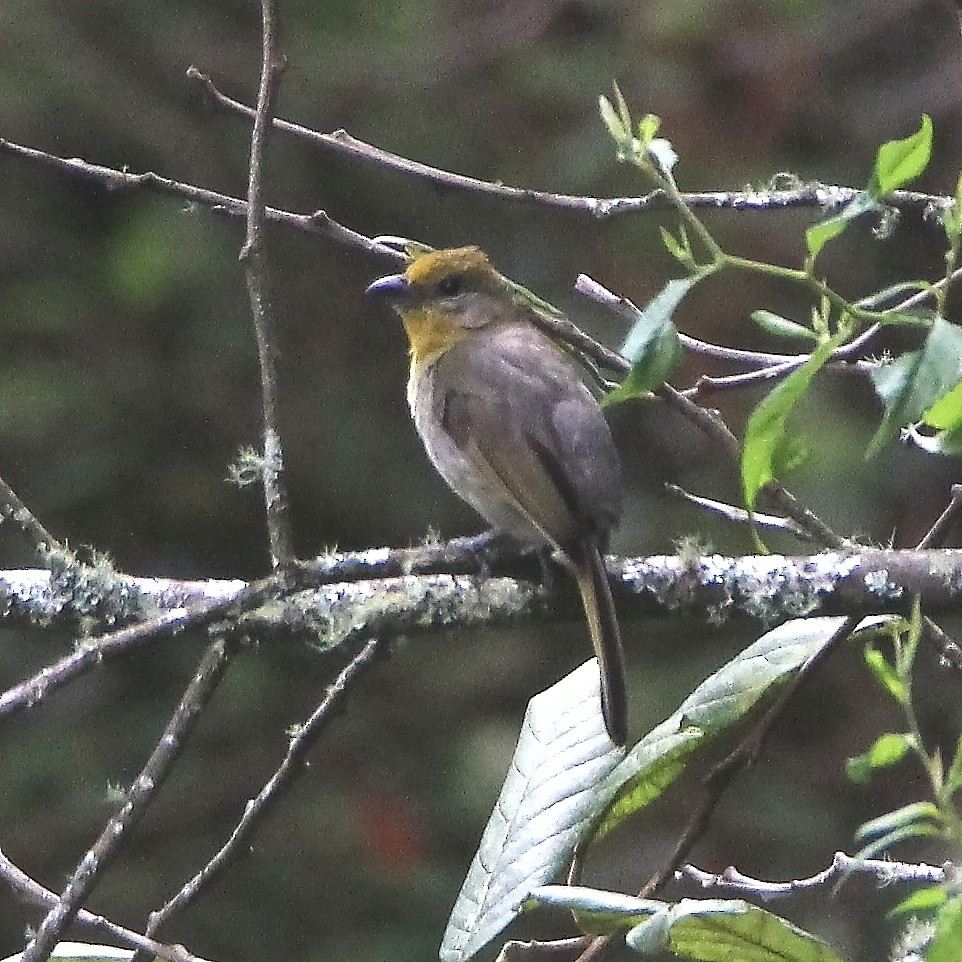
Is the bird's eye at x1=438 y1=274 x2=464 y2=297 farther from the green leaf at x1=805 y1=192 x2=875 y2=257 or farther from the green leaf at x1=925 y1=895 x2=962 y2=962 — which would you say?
the green leaf at x1=925 y1=895 x2=962 y2=962

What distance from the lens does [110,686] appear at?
4680mm

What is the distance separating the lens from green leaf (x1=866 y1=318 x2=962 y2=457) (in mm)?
1155

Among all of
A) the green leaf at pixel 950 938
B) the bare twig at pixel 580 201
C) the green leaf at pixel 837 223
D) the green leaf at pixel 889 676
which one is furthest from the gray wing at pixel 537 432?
the green leaf at pixel 950 938

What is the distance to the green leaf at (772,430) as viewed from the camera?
3.96 feet

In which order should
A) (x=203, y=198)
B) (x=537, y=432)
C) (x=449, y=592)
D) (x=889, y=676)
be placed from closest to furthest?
1. (x=889, y=676)
2. (x=203, y=198)
3. (x=449, y=592)
4. (x=537, y=432)

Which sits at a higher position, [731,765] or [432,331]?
[432,331]

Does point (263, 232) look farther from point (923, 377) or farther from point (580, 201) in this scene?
point (923, 377)

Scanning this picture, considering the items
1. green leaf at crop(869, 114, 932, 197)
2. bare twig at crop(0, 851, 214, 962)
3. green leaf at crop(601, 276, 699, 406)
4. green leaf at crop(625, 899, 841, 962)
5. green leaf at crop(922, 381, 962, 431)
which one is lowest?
green leaf at crop(625, 899, 841, 962)

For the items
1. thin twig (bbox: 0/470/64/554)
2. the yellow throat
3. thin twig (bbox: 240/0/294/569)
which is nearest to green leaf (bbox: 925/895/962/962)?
thin twig (bbox: 240/0/294/569)

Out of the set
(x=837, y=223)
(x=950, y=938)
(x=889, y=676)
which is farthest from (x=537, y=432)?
(x=950, y=938)

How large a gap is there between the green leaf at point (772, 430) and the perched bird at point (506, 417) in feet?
2.63

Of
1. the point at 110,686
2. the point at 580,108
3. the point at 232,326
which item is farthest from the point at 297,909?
the point at 580,108

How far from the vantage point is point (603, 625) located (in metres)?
2.19

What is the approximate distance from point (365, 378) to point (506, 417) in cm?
187
